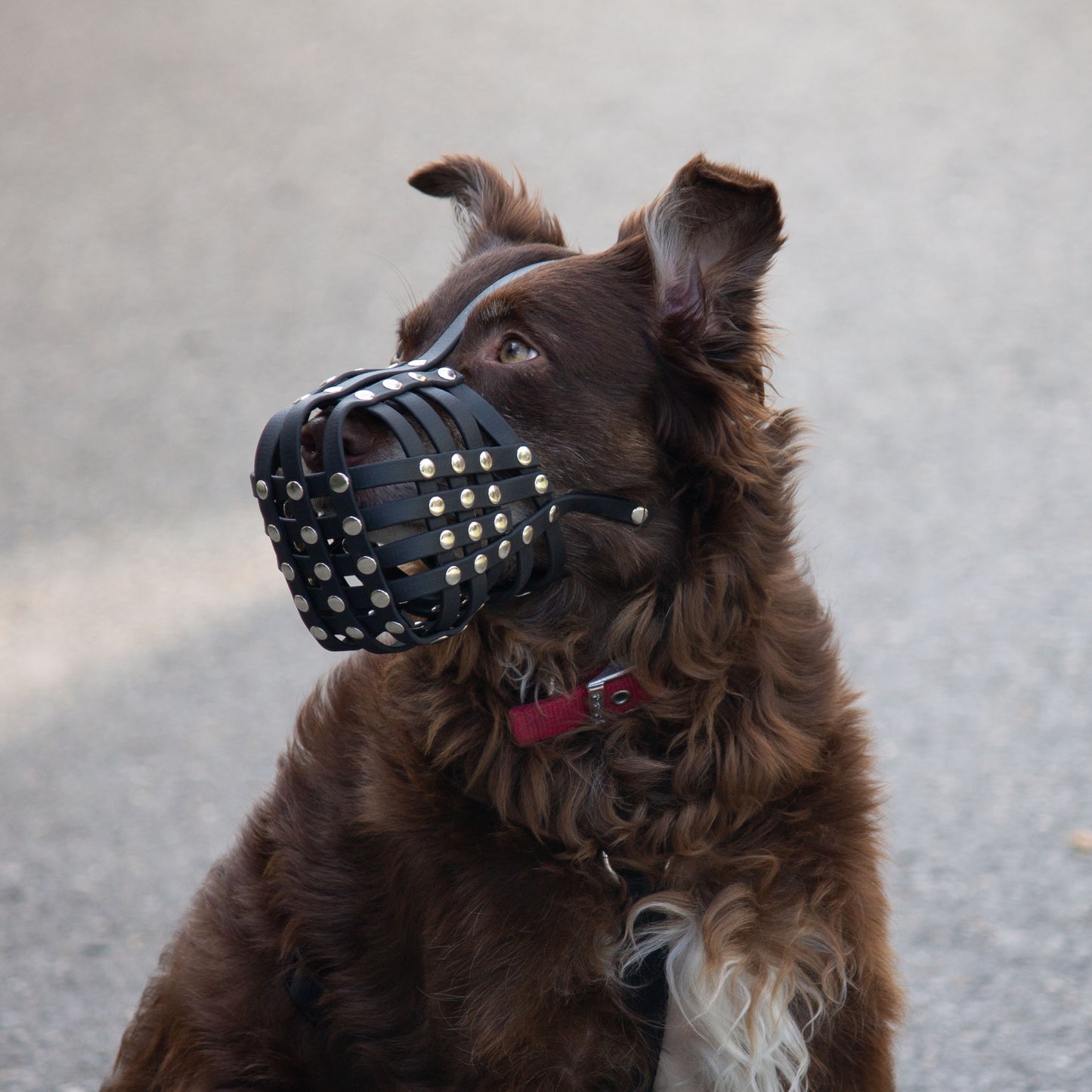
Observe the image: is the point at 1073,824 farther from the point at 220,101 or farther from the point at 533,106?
the point at 220,101

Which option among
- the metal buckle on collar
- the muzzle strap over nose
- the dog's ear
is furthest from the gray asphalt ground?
the muzzle strap over nose

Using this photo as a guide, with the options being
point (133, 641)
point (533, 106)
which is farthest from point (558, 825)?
point (533, 106)

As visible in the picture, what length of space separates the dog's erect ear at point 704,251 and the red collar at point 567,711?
64 cm

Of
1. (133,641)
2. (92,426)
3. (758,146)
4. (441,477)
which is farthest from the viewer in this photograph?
(758,146)

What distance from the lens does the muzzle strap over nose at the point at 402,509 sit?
1.83m

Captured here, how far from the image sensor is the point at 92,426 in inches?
231

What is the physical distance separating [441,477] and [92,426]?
445 centimetres

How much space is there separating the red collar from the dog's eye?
565mm

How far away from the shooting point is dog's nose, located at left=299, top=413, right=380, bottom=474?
74.6 inches

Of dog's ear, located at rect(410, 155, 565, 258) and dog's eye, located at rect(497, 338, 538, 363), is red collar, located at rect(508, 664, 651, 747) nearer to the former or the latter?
dog's eye, located at rect(497, 338, 538, 363)

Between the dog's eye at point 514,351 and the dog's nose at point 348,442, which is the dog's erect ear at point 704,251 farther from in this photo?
the dog's nose at point 348,442

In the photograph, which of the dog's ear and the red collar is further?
the dog's ear

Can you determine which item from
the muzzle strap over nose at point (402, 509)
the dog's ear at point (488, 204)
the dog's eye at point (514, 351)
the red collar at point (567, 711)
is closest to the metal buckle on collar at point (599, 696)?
the red collar at point (567, 711)

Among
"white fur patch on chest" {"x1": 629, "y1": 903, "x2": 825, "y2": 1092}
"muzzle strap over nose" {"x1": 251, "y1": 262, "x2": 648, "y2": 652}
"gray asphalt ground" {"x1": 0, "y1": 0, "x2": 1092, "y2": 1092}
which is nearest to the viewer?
"muzzle strap over nose" {"x1": 251, "y1": 262, "x2": 648, "y2": 652}
